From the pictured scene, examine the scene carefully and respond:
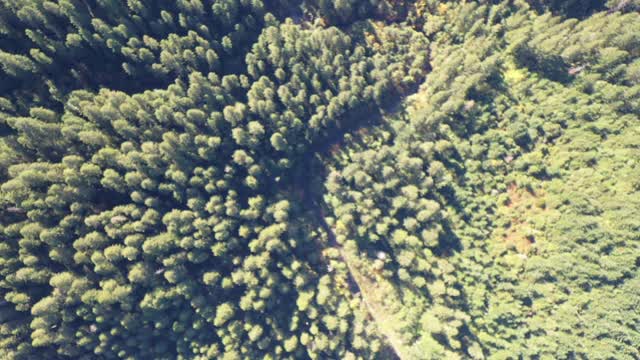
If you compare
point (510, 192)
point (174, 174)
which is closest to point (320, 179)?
point (174, 174)

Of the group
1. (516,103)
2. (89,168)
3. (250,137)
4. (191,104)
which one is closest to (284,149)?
(250,137)

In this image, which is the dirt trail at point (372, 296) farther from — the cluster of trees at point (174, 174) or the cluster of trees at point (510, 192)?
the cluster of trees at point (510, 192)

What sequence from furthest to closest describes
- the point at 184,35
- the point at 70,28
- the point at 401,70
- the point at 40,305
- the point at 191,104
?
the point at 401,70 → the point at 184,35 → the point at 191,104 → the point at 70,28 → the point at 40,305

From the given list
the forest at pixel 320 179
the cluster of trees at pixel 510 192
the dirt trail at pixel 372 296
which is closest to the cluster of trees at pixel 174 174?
the forest at pixel 320 179

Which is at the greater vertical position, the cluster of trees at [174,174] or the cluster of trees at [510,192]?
the cluster of trees at [174,174]

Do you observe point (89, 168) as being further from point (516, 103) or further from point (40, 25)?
point (516, 103)

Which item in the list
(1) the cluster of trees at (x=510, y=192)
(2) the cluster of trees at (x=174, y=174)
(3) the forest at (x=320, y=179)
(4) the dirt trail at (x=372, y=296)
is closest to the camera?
(2) the cluster of trees at (x=174, y=174)

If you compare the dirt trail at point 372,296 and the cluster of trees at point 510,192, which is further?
the dirt trail at point 372,296

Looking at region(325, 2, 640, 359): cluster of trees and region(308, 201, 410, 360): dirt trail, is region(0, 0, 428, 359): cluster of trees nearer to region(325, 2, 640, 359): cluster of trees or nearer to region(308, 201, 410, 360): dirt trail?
region(308, 201, 410, 360): dirt trail
